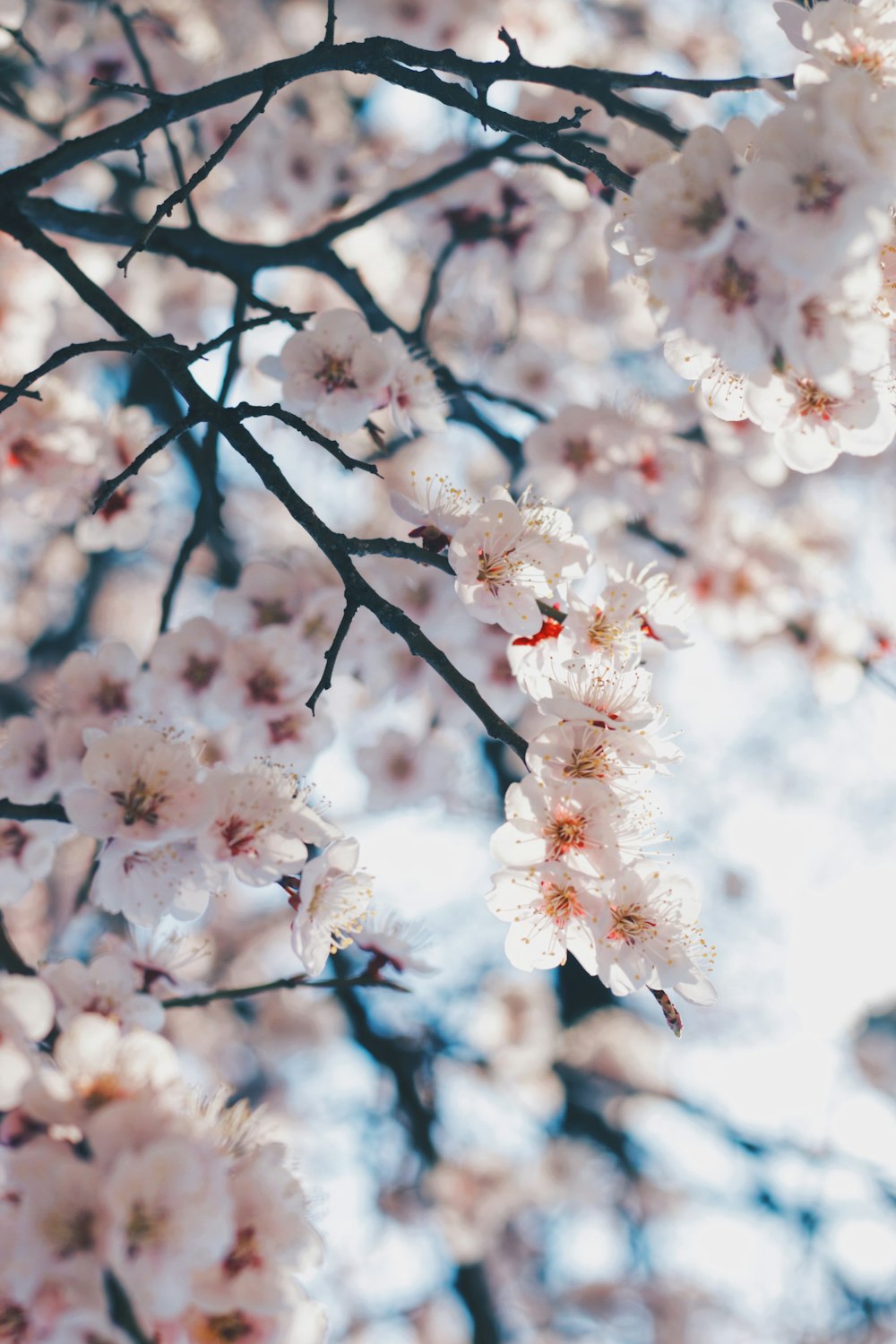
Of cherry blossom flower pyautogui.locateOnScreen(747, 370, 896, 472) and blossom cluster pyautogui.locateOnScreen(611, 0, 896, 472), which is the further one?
cherry blossom flower pyautogui.locateOnScreen(747, 370, 896, 472)

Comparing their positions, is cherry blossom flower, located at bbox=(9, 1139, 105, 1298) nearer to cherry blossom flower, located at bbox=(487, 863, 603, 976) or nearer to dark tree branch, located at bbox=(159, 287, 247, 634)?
cherry blossom flower, located at bbox=(487, 863, 603, 976)

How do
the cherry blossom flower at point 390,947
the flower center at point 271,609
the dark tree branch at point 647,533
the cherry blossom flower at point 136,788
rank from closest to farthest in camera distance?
the cherry blossom flower at point 136,788, the cherry blossom flower at point 390,947, the flower center at point 271,609, the dark tree branch at point 647,533

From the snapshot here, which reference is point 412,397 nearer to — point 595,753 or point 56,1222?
point 595,753

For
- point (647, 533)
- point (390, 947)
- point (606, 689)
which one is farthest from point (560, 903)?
point (647, 533)

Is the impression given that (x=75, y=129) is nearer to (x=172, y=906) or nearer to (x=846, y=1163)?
(x=172, y=906)

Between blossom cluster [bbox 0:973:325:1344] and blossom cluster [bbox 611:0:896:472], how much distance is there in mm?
995

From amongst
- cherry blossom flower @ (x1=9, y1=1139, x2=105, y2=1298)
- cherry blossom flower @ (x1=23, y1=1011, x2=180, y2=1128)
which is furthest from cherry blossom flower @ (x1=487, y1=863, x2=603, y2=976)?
cherry blossom flower @ (x1=9, y1=1139, x2=105, y2=1298)

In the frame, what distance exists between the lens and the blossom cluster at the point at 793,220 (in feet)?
2.91

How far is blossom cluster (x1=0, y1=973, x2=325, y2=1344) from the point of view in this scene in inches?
36.4

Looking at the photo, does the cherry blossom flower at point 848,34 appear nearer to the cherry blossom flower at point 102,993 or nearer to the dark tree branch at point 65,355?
the dark tree branch at point 65,355

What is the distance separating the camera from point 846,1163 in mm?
3840

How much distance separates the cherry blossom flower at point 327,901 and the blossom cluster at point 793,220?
80 centimetres

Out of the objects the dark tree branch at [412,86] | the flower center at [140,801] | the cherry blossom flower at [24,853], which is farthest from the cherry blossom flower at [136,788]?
the dark tree branch at [412,86]

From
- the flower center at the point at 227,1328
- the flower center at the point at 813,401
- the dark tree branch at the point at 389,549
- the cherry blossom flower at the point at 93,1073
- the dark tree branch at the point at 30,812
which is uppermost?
the flower center at the point at 813,401
